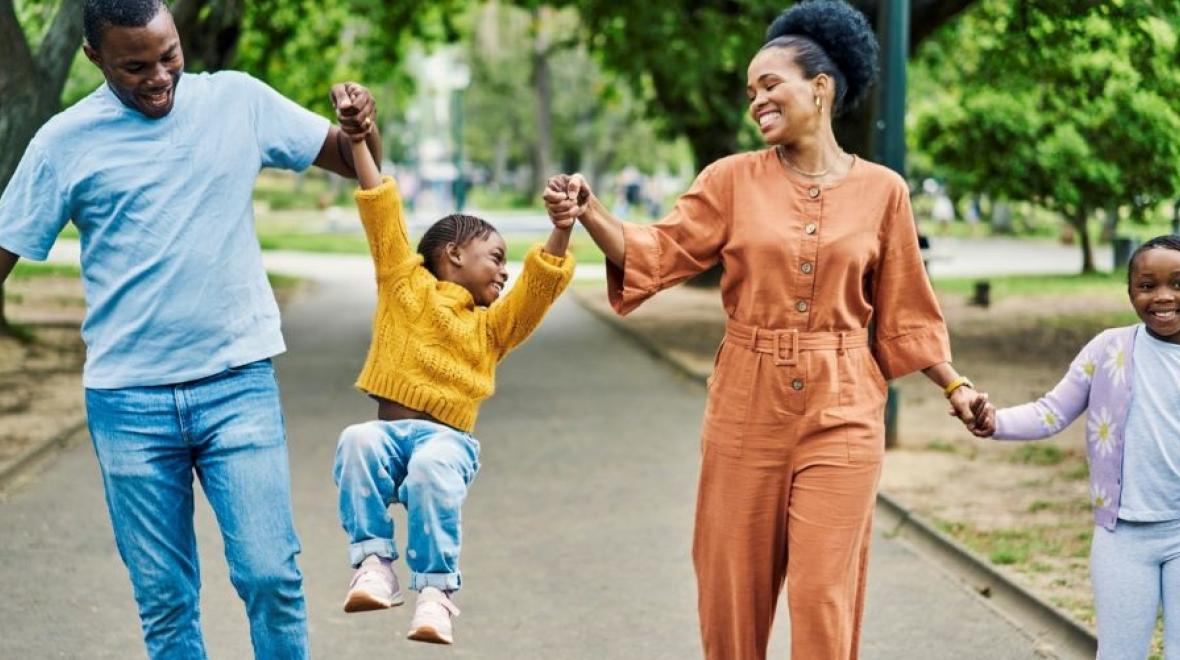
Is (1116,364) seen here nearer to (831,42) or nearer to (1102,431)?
(1102,431)

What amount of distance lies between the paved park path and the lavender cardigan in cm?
181

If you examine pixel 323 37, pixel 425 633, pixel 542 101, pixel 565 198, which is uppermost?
pixel 323 37

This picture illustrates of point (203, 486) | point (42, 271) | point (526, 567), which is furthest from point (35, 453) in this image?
point (42, 271)

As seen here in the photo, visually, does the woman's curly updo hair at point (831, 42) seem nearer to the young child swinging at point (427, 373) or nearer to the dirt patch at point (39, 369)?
the young child swinging at point (427, 373)

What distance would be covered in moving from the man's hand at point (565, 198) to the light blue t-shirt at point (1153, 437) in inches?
59.6

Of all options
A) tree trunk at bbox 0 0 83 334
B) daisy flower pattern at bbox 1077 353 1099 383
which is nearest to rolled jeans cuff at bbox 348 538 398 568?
daisy flower pattern at bbox 1077 353 1099 383

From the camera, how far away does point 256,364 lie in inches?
163

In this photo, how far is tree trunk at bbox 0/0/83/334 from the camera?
9.64 metres

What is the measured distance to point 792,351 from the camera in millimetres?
4180

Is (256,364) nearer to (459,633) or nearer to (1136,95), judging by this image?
(459,633)

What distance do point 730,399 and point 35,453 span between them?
7404 mm

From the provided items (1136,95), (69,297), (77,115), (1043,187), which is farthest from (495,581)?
(1043,187)

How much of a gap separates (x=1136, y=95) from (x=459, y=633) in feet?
35.3

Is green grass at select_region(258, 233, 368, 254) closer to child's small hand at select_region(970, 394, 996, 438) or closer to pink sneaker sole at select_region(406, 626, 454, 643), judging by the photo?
child's small hand at select_region(970, 394, 996, 438)
